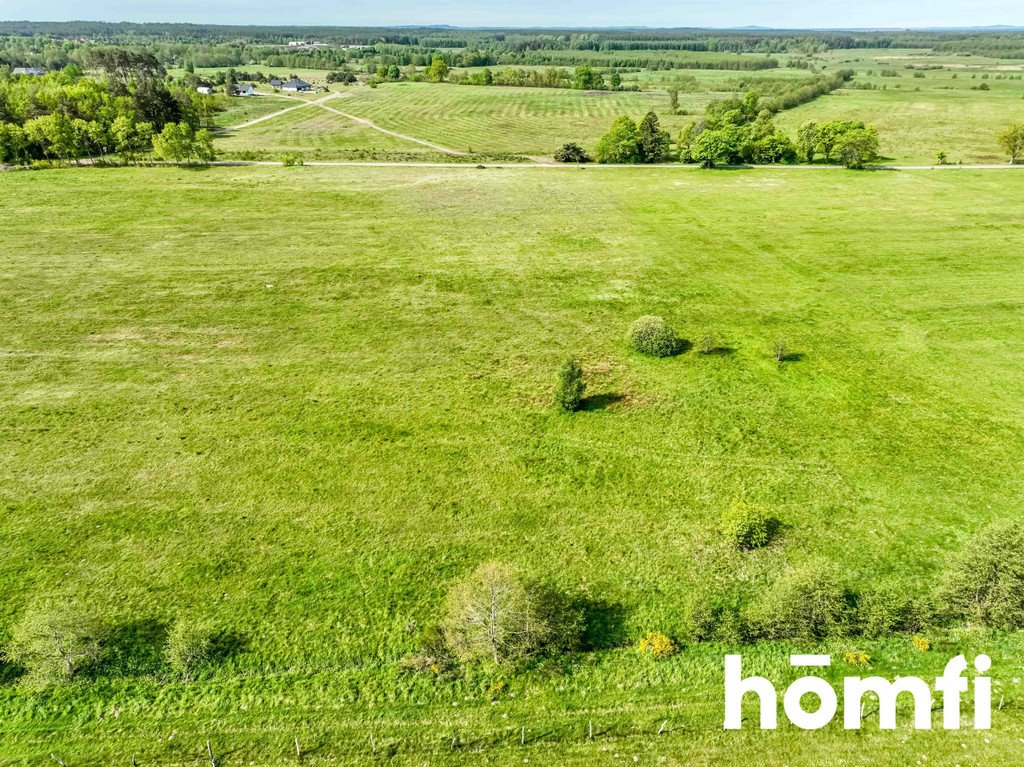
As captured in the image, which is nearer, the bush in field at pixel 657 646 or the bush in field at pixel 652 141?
the bush in field at pixel 657 646

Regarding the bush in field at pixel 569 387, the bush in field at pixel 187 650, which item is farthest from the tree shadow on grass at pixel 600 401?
the bush in field at pixel 187 650

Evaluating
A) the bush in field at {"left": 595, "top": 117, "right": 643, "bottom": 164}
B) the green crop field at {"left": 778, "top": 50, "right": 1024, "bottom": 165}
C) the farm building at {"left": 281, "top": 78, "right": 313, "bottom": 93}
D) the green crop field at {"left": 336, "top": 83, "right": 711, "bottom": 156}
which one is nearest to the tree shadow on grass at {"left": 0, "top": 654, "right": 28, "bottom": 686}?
the bush in field at {"left": 595, "top": 117, "right": 643, "bottom": 164}

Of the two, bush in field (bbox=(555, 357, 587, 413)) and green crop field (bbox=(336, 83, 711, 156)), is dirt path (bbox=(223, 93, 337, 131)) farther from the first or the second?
bush in field (bbox=(555, 357, 587, 413))

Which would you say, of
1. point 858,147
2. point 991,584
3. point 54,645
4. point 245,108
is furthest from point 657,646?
point 245,108

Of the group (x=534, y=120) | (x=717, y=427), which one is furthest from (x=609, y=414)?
(x=534, y=120)

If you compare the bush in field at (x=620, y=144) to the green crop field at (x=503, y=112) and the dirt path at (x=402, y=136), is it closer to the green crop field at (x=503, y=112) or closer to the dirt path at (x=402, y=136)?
the green crop field at (x=503, y=112)

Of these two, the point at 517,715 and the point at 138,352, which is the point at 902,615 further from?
the point at 138,352
